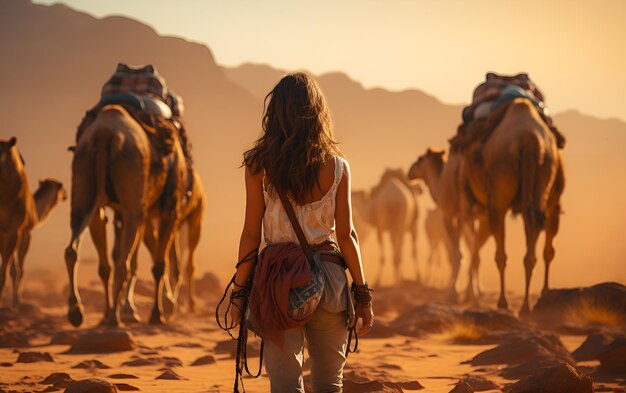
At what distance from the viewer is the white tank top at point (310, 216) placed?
196 inches

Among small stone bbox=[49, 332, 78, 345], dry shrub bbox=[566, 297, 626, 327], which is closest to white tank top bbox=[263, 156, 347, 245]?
small stone bbox=[49, 332, 78, 345]

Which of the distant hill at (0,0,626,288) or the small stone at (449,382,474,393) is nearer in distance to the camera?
the small stone at (449,382,474,393)

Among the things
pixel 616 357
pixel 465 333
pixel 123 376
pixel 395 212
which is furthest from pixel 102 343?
pixel 395 212

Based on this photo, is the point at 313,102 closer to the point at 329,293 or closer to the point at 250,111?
the point at 329,293

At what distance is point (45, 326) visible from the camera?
14094mm

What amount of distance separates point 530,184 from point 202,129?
103791 millimetres

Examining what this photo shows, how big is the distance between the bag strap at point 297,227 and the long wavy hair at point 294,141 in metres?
0.04

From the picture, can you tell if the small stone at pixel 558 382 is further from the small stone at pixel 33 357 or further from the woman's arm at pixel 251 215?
the small stone at pixel 33 357

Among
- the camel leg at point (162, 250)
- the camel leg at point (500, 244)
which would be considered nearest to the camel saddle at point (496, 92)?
the camel leg at point (500, 244)

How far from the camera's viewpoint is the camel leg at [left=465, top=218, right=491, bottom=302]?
57.0 feet

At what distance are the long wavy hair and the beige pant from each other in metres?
0.64

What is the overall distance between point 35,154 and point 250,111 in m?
39.2

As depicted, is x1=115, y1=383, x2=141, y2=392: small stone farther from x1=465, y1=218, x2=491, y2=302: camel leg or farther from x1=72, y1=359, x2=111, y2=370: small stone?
x1=465, y1=218, x2=491, y2=302: camel leg

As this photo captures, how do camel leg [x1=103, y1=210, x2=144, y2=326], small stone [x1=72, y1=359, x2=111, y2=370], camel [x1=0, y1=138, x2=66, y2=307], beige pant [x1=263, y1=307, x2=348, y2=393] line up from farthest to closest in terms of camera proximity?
camel [x1=0, y1=138, x2=66, y2=307]
camel leg [x1=103, y1=210, x2=144, y2=326]
small stone [x1=72, y1=359, x2=111, y2=370]
beige pant [x1=263, y1=307, x2=348, y2=393]
